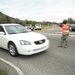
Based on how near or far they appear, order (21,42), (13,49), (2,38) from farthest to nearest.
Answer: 1. (2,38)
2. (13,49)
3. (21,42)

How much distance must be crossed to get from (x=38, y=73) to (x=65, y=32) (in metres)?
4.19

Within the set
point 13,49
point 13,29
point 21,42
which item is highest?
point 13,29

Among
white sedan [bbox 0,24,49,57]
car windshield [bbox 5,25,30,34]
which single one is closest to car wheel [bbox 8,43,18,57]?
white sedan [bbox 0,24,49,57]

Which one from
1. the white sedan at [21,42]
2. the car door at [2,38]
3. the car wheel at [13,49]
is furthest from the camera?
the car door at [2,38]

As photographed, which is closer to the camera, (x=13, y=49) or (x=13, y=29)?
(x=13, y=49)

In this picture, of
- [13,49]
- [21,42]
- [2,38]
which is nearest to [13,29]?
[2,38]

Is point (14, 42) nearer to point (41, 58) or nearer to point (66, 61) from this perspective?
point (41, 58)

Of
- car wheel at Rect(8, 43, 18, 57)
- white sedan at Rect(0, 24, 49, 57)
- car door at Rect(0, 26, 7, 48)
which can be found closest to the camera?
white sedan at Rect(0, 24, 49, 57)

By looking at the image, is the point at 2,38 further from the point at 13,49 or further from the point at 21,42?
the point at 21,42

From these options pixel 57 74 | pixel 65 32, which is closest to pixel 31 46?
pixel 57 74

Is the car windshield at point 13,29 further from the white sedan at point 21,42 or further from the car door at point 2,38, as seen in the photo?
the car door at point 2,38

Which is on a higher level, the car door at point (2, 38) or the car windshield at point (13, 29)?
the car windshield at point (13, 29)

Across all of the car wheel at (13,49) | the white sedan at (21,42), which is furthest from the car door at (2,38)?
the car wheel at (13,49)

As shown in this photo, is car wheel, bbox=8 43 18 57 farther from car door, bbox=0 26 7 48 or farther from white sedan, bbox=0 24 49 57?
car door, bbox=0 26 7 48
